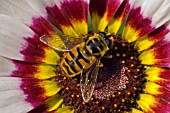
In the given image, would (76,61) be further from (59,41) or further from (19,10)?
(19,10)

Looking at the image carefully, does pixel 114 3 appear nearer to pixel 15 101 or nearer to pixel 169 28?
pixel 169 28

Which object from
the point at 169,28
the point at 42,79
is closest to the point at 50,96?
the point at 42,79

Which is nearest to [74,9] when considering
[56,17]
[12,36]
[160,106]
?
[56,17]

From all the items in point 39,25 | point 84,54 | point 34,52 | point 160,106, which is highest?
point 39,25

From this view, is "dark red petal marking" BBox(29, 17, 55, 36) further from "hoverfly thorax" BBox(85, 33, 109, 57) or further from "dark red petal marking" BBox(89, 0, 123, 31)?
"hoverfly thorax" BBox(85, 33, 109, 57)

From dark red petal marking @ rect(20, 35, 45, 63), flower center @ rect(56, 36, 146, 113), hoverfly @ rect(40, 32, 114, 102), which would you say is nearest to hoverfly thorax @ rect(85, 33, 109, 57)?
hoverfly @ rect(40, 32, 114, 102)
